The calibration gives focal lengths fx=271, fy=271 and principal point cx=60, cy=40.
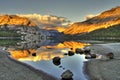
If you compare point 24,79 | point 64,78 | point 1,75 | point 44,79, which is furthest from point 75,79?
point 1,75

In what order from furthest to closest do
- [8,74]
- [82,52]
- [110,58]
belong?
[82,52] → [110,58] → [8,74]

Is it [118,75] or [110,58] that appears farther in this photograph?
[110,58]

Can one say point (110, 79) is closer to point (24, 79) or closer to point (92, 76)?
point (92, 76)

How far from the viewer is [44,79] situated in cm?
4375

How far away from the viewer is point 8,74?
4222cm

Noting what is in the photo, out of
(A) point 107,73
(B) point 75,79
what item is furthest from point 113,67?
(B) point 75,79

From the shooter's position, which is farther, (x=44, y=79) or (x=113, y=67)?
(x=113, y=67)

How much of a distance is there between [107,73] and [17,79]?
15.1 metres

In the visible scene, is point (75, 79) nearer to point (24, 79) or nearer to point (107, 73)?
point (107, 73)

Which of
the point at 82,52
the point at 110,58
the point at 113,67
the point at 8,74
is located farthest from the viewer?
the point at 82,52

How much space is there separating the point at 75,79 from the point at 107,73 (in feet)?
18.2

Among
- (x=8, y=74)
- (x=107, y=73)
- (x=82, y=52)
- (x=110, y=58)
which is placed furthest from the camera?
(x=82, y=52)

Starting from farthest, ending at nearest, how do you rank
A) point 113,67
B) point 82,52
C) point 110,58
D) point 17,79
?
1. point 82,52
2. point 110,58
3. point 113,67
4. point 17,79

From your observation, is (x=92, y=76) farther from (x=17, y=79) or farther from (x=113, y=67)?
(x=17, y=79)
